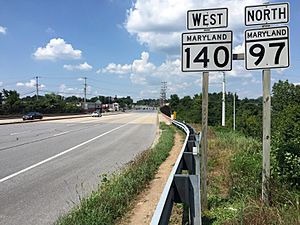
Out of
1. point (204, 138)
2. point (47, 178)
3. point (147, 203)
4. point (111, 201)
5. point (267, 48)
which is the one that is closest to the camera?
point (267, 48)

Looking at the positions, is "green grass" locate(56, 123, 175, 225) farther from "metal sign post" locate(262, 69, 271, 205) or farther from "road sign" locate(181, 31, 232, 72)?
"road sign" locate(181, 31, 232, 72)

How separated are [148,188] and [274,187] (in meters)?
3.47

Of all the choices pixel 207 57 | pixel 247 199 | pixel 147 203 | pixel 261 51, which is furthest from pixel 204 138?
pixel 147 203

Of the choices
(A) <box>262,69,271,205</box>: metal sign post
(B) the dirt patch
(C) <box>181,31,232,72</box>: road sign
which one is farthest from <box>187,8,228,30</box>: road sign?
(B) the dirt patch

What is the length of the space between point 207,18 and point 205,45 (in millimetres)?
458

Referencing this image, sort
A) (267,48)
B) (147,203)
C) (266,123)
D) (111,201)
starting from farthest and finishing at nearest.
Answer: (147,203) → (111,201) → (266,123) → (267,48)

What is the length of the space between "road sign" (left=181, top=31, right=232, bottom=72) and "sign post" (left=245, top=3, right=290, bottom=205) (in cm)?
36

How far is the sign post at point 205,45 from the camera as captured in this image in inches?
226

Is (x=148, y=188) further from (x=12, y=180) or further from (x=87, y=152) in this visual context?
(x=87, y=152)

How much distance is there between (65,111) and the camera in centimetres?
8838

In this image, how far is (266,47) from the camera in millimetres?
5355

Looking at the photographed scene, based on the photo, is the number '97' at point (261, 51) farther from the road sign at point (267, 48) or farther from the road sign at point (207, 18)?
the road sign at point (207, 18)

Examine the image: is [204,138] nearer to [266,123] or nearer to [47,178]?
[266,123]

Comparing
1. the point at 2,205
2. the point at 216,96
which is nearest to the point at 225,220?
the point at 2,205
